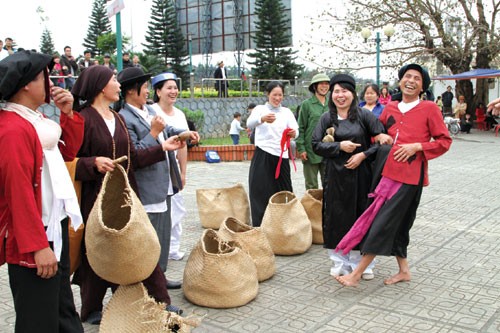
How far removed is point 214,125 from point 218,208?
15.6m

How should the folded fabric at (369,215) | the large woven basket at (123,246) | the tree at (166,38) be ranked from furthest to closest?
the tree at (166,38) → the folded fabric at (369,215) → the large woven basket at (123,246)

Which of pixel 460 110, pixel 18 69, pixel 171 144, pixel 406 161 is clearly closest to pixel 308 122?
pixel 406 161

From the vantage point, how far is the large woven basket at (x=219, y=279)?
3.91 m

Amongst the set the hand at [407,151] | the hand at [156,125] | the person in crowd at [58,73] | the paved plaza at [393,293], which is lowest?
the paved plaza at [393,293]

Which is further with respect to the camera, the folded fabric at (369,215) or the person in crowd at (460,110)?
the person in crowd at (460,110)

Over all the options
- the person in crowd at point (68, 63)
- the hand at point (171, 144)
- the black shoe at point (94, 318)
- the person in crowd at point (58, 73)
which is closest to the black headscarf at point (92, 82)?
the hand at point (171, 144)

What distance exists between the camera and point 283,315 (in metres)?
3.84

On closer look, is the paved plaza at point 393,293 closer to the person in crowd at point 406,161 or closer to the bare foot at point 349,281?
the bare foot at point 349,281

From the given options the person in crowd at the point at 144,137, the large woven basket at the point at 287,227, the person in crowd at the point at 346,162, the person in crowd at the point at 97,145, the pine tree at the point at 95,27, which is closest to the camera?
the person in crowd at the point at 97,145

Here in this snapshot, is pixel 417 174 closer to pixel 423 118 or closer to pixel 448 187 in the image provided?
pixel 423 118

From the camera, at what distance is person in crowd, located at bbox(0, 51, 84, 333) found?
7.87ft

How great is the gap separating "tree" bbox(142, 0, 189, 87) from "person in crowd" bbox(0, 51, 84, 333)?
36.2 m

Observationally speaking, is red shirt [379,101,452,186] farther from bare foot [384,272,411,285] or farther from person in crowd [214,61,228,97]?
person in crowd [214,61,228,97]

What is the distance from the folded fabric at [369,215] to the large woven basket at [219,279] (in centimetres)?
86
